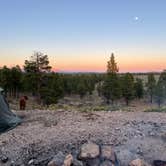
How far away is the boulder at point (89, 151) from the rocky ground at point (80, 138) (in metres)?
0.15

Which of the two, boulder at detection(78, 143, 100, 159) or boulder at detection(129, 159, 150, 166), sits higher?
boulder at detection(78, 143, 100, 159)

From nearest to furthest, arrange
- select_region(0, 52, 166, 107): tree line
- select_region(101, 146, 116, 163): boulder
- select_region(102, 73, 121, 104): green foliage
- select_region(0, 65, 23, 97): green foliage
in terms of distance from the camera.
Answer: select_region(101, 146, 116, 163): boulder, select_region(0, 52, 166, 107): tree line, select_region(102, 73, 121, 104): green foliage, select_region(0, 65, 23, 97): green foliage

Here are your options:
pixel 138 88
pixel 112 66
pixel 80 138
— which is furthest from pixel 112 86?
pixel 80 138

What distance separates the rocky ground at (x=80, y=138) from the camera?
815 cm

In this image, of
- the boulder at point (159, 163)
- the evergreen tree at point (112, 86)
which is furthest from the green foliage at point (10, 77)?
the boulder at point (159, 163)

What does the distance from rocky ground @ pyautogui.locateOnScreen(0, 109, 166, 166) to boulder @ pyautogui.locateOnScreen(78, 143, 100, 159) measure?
0.48ft

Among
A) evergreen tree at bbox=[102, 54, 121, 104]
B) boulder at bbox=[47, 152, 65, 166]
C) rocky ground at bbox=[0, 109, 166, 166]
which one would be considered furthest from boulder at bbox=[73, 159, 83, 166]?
evergreen tree at bbox=[102, 54, 121, 104]

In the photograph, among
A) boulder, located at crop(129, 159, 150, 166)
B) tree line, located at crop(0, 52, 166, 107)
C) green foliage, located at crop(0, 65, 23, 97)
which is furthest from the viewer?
green foliage, located at crop(0, 65, 23, 97)

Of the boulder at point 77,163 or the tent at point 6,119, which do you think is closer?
the boulder at point 77,163

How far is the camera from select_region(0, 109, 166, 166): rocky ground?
26.7 feet

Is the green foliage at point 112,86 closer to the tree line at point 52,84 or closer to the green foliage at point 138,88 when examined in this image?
the tree line at point 52,84

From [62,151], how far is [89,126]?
6.55 ft

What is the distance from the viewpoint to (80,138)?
8914mm

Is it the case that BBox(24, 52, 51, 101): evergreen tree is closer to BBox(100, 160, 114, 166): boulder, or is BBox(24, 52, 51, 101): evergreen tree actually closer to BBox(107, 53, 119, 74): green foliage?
BBox(107, 53, 119, 74): green foliage
